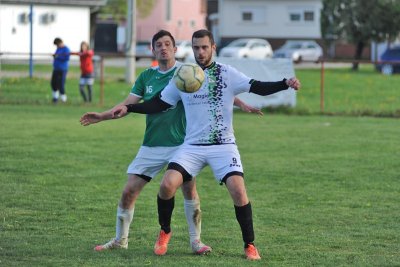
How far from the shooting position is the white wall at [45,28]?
161 feet

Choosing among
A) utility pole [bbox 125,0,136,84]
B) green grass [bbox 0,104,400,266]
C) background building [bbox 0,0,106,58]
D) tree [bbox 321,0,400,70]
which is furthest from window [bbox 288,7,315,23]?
green grass [bbox 0,104,400,266]

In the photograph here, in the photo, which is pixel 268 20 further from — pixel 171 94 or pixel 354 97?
pixel 171 94

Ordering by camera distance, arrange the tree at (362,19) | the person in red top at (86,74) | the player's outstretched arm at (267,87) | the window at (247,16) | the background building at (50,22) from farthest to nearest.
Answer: the window at (247,16), the tree at (362,19), the background building at (50,22), the person in red top at (86,74), the player's outstretched arm at (267,87)

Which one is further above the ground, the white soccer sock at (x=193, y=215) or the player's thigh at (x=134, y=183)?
the player's thigh at (x=134, y=183)

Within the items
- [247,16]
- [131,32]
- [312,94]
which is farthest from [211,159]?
[247,16]

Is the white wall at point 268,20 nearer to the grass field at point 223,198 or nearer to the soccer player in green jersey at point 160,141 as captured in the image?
the grass field at point 223,198

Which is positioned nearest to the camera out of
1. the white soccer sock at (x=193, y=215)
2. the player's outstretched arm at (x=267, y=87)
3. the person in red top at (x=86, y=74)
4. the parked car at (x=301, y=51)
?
the player's outstretched arm at (x=267, y=87)

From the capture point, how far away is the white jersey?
7855 millimetres

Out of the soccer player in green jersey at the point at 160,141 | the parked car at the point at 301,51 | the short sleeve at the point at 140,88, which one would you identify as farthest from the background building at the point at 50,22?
the soccer player in green jersey at the point at 160,141

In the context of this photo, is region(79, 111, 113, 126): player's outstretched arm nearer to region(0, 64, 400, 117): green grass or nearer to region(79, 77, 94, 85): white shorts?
region(0, 64, 400, 117): green grass

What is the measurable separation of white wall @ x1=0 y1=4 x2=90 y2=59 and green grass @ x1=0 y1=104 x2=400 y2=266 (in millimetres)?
29739

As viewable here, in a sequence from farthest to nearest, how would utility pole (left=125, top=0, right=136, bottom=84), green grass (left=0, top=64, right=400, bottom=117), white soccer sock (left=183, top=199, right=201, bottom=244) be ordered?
utility pole (left=125, top=0, right=136, bottom=84) < green grass (left=0, top=64, right=400, bottom=117) < white soccer sock (left=183, top=199, right=201, bottom=244)

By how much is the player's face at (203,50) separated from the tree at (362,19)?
1922 inches

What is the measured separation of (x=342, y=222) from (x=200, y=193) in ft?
8.56
